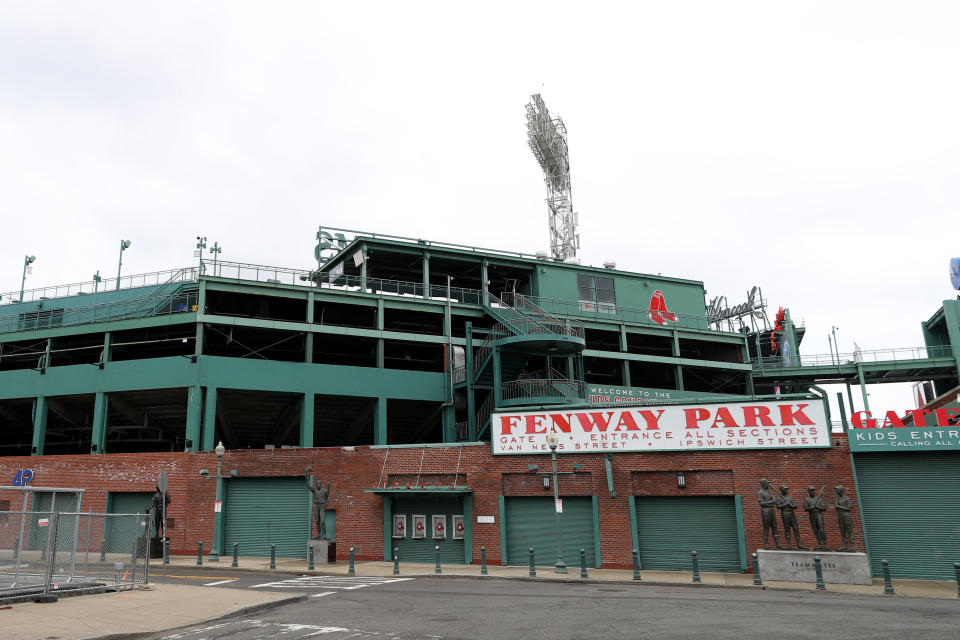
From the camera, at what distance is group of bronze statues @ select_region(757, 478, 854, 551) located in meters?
21.1

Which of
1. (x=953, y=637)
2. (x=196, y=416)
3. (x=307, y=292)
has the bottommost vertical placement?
(x=953, y=637)

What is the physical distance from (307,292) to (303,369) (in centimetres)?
452

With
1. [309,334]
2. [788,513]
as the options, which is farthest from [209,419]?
[788,513]

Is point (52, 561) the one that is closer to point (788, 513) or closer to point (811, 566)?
point (788, 513)

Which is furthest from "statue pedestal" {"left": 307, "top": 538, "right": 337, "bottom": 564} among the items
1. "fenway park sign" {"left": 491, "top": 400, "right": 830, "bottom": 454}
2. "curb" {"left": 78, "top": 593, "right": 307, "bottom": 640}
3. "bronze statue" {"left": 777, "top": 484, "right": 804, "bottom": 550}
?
"bronze statue" {"left": 777, "top": 484, "right": 804, "bottom": 550}

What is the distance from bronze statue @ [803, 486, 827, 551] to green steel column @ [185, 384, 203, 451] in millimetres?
26559

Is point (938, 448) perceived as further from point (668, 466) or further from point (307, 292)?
point (307, 292)

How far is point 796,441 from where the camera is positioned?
22922 millimetres

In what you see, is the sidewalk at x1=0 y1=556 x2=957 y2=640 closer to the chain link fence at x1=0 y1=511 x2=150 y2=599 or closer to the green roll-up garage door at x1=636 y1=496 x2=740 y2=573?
the chain link fence at x1=0 y1=511 x2=150 y2=599

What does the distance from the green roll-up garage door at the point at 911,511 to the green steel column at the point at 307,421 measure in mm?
24408

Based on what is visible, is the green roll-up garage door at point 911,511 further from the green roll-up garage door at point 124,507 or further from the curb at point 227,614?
the green roll-up garage door at point 124,507

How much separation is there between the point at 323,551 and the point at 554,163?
53.9 m

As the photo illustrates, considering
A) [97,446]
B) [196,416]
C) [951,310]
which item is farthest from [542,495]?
[951,310]

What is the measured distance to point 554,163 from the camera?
236ft
